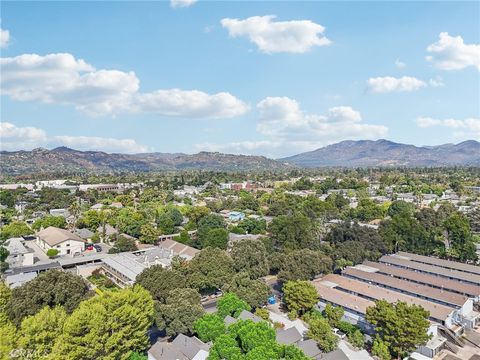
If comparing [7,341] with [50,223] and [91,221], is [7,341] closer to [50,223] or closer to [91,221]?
[50,223]

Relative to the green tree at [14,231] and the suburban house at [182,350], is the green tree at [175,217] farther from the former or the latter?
Result: the suburban house at [182,350]

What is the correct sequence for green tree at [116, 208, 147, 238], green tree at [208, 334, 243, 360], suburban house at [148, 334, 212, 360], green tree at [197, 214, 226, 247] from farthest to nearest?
1. green tree at [116, 208, 147, 238]
2. green tree at [197, 214, 226, 247]
3. suburban house at [148, 334, 212, 360]
4. green tree at [208, 334, 243, 360]

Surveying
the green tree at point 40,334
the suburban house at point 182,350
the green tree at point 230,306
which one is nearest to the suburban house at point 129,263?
the green tree at point 230,306

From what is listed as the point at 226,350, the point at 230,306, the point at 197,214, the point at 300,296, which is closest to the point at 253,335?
the point at 226,350

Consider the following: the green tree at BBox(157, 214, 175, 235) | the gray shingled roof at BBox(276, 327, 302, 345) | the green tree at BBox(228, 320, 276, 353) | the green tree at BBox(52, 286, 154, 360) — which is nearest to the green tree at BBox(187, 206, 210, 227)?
the green tree at BBox(157, 214, 175, 235)

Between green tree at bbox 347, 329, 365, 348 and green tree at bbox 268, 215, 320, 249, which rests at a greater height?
green tree at bbox 268, 215, 320, 249

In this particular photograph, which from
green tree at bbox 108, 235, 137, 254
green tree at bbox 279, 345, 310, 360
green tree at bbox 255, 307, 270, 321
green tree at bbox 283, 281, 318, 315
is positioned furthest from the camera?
green tree at bbox 108, 235, 137, 254

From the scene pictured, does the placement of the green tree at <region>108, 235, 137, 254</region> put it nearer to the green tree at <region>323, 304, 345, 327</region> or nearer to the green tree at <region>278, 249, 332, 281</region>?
the green tree at <region>278, 249, 332, 281</region>
